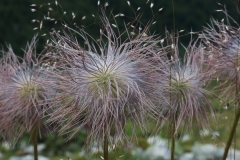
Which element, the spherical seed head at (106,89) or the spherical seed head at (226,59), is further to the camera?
the spherical seed head at (226,59)

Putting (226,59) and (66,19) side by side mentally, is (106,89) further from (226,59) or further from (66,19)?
(66,19)

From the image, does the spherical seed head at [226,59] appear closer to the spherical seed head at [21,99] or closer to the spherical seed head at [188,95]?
the spherical seed head at [188,95]

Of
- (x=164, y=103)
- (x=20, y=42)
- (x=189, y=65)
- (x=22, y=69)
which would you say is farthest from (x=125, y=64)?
(x=20, y=42)

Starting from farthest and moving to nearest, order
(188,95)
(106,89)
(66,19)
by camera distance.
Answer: (66,19)
(188,95)
(106,89)

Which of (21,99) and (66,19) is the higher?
(66,19)

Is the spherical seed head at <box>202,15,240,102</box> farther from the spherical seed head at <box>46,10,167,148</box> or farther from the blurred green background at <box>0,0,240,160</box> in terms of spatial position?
the blurred green background at <box>0,0,240,160</box>

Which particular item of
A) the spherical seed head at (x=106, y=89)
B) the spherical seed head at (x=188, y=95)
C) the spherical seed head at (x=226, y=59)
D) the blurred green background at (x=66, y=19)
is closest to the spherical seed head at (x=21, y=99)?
the spherical seed head at (x=106, y=89)

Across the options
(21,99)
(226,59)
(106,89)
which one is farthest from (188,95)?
(21,99)

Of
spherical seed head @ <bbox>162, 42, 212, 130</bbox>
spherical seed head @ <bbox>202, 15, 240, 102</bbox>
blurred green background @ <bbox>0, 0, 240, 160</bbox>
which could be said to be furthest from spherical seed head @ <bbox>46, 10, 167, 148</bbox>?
blurred green background @ <bbox>0, 0, 240, 160</bbox>
